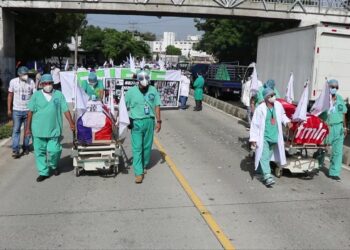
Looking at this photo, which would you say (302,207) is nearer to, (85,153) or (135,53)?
(85,153)

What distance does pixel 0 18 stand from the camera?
25656 mm

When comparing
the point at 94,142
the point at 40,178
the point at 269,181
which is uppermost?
the point at 94,142

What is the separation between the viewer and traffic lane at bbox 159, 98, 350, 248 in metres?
5.69

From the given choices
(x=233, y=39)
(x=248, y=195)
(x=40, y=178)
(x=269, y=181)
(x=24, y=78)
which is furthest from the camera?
(x=233, y=39)

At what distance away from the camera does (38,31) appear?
105 ft

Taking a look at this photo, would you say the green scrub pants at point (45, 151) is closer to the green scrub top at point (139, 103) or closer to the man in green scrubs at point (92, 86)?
the green scrub top at point (139, 103)

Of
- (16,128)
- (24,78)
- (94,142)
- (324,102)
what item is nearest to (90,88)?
(24,78)

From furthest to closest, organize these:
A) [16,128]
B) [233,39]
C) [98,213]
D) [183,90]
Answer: [233,39], [183,90], [16,128], [98,213]

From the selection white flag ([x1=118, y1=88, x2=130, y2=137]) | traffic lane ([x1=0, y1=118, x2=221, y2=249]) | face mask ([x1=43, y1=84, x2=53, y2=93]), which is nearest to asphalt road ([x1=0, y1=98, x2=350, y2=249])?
traffic lane ([x1=0, y1=118, x2=221, y2=249])

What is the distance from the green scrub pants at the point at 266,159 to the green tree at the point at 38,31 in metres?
25.0

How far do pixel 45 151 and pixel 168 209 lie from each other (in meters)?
2.69

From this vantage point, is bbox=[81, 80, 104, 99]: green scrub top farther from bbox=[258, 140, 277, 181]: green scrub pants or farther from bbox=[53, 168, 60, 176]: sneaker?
bbox=[258, 140, 277, 181]: green scrub pants

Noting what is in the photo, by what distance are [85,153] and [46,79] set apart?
1.45 meters

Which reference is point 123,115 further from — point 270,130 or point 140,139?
point 270,130
